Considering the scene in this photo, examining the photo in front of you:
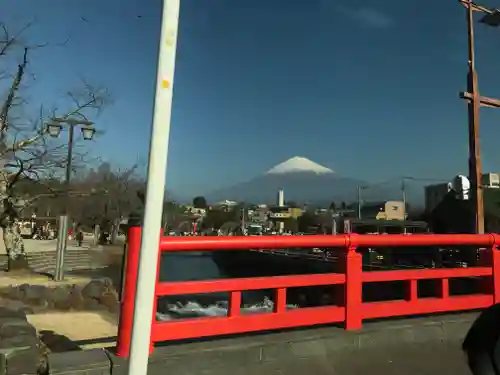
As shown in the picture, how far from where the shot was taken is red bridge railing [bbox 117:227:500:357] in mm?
3354

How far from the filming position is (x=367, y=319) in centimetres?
449

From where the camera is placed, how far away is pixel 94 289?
1566 centimetres

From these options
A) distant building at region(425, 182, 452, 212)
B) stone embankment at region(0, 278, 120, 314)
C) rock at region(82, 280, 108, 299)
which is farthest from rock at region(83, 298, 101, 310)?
distant building at region(425, 182, 452, 212)

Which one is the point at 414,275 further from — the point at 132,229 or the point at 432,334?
the point at 132,229

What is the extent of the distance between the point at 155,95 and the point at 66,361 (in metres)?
2.02

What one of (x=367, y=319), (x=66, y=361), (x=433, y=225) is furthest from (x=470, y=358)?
(x=433, y=225)

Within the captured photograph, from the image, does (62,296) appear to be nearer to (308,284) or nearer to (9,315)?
(9,315)

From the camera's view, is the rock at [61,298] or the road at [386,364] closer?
the road at [386,364]

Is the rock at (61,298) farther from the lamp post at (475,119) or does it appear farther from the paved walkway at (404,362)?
the lamp post at (475,119)

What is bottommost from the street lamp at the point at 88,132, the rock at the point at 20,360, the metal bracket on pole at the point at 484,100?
the rock at the point at 20,360

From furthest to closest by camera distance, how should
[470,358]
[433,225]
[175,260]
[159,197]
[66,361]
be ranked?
[175,260], [433,225], [66,361], [159,197], [470,358]

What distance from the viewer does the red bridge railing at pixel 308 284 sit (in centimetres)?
335

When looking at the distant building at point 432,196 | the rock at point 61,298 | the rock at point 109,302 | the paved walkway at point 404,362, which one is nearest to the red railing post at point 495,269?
the paved walkway at point 404,362

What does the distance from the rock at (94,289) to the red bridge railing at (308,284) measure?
43.0ft
